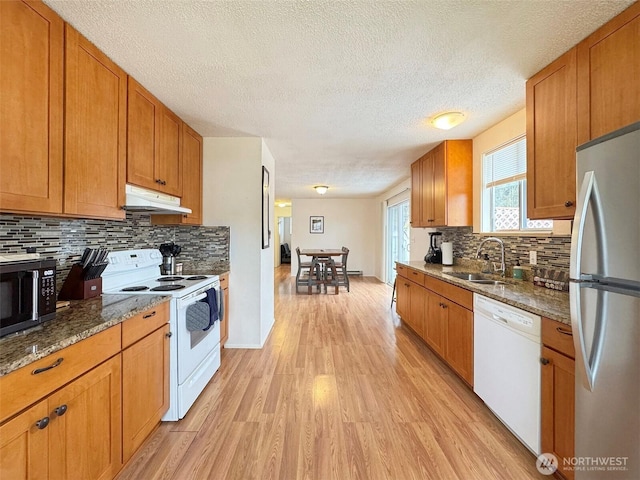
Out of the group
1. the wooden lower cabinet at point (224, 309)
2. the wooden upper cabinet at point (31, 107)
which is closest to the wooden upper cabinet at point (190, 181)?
the wooden lower cabinet at point (224, 309)

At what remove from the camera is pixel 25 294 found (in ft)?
3.59

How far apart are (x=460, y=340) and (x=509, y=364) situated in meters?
0.56

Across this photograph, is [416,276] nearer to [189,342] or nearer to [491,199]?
[491,199]

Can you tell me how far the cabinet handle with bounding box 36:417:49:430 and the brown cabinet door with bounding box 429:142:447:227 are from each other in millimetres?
3365

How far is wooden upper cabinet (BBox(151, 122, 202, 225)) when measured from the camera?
8.55ft

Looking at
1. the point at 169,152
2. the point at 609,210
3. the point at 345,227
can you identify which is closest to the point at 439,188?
the point at 609,210

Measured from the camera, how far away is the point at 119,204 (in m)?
1.78

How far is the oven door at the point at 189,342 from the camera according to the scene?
1.85 metres

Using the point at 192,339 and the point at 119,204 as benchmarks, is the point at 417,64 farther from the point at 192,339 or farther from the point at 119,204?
the point at 192,339

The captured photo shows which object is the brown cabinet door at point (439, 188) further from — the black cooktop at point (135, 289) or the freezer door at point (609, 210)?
the black cooktop at point (135, 289)

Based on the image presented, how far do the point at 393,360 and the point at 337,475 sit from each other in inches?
56.9

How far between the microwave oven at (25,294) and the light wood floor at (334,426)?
953 millimetres

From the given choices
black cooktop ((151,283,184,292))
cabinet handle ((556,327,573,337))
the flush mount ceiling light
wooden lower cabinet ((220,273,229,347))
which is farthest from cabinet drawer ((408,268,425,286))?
black cooktop ((151,283,184,292))

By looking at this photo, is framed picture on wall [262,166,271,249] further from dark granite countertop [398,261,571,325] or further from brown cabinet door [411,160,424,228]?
brown cabinet door [411,160,424,228]
